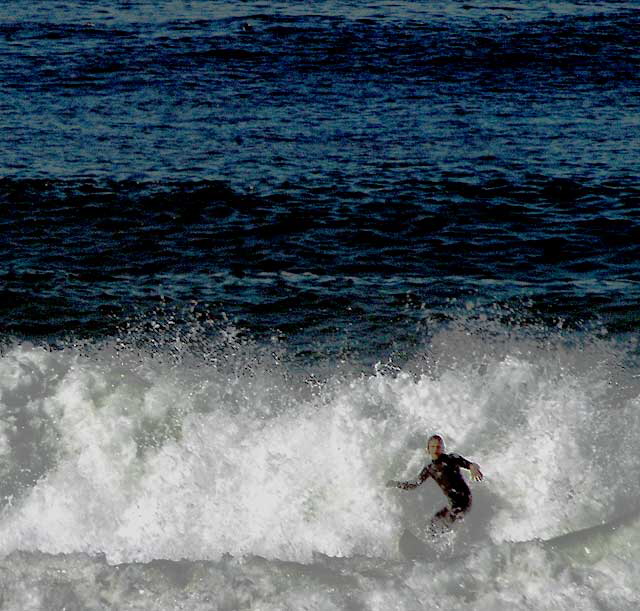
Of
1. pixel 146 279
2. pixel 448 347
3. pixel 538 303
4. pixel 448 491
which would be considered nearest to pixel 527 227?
pixel 538 303

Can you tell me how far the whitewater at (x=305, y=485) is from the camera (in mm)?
13227

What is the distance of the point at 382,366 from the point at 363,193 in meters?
8.22

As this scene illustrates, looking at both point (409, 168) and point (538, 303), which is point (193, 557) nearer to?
point (538, 303)

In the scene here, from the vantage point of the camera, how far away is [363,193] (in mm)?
25828

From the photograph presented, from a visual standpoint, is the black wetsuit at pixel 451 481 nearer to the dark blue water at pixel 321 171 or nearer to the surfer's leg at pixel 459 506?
the surfer's leg at pixel 459 506

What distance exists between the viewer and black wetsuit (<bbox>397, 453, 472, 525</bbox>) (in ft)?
46.4

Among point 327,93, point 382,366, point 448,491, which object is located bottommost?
point 327,93

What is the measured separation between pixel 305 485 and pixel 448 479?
2027mm

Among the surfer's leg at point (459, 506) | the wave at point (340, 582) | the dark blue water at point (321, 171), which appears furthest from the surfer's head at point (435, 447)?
the dark blue water at point (321, 171)

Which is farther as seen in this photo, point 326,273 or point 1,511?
point 326,273

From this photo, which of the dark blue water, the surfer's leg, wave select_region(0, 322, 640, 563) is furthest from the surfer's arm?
the dark blue water

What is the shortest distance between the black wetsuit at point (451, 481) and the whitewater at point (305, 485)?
1.03 feet

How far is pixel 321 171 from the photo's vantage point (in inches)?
1067

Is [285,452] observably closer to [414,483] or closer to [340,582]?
[414,483]
